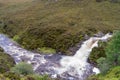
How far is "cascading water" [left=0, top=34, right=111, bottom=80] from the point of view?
45.3 meters

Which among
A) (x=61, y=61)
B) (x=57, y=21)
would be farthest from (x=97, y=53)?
(x=57, y=21)

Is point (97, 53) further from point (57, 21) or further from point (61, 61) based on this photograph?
point (57, 21)

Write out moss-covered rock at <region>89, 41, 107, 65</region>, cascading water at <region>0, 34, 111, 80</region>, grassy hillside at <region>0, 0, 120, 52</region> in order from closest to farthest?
cascading water at <region>0, 34, 111, 80</region>, moss-covered rock at <region>89, 41, 107, 65</region>, grassy hillside at <region>0, 0, 120, 52</region>

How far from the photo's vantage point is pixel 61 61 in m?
50.4

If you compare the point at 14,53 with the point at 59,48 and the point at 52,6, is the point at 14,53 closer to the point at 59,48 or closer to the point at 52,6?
the point at 59,48

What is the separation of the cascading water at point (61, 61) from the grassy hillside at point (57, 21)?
2.55m

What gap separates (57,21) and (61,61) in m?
15.9

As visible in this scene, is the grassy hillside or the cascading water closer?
the cascading water

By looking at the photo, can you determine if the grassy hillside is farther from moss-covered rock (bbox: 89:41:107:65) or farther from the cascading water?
moss-covered rock (bbox: 89:41:107:65)

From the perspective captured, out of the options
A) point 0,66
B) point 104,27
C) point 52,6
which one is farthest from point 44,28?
point 0,66

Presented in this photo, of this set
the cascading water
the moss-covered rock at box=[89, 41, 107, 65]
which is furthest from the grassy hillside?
the moss-covered rock at box=[89, 41, 107, 65]

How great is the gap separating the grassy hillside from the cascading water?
2.55m

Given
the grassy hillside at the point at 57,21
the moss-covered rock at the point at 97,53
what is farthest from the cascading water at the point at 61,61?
the grassy hillside at the point at 57,21

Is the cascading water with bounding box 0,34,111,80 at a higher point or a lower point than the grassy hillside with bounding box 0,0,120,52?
lower
